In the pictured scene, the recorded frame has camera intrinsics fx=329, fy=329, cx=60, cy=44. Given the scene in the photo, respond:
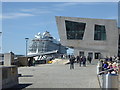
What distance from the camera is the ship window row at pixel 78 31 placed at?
72562 millimetres

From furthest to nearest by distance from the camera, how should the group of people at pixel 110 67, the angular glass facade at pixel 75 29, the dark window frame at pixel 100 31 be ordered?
the dark window frame at pixel 100 31, the angular glass facade at pixel 75 29, the group of people at pixel 110 67

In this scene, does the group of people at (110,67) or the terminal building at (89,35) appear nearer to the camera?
the group of people at (110,67)

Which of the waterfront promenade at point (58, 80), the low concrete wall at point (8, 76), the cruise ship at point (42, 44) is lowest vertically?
the waterfront promenade at point (58, 80)

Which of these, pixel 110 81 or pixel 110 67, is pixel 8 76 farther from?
pixel 110 67

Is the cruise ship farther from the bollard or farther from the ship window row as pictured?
the bollard

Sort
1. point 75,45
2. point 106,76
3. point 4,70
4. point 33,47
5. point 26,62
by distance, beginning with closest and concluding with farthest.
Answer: point 106,76
point 4,70
point 26,62
point 75,45
point 33,47

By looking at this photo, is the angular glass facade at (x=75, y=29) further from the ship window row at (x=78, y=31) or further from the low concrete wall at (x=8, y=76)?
the low concrete wall at (x=8, y=76)

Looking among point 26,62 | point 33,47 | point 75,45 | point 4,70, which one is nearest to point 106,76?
point 4,70

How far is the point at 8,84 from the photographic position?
14992 millimetres

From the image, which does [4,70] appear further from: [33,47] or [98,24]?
[33,47]

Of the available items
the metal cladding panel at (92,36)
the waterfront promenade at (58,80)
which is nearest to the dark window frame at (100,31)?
the metal cladding panel at (92,36)

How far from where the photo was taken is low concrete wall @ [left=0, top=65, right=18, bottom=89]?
14336 millimetres

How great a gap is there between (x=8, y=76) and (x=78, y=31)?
58572mm

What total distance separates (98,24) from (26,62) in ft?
111
